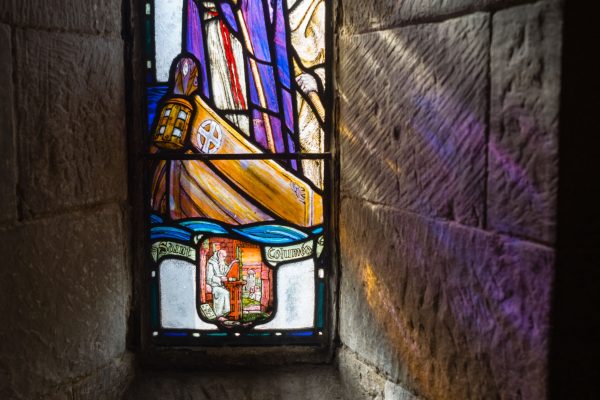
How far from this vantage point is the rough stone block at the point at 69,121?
5.47ft

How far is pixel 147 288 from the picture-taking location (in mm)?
2221

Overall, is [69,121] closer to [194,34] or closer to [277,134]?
[194,34]

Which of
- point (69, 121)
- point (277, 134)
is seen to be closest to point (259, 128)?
point (277, 134)

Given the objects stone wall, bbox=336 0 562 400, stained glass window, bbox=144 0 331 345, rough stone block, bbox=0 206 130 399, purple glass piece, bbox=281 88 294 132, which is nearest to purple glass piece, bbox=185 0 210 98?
stained glass window, bbox=144 0 331 345

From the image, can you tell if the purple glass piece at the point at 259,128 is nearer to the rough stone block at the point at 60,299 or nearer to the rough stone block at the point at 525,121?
the rough stone block at the point at 60,299

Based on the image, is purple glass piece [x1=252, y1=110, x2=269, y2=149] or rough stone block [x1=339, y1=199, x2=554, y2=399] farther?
purple glass piece [x1=252, y1=110, x2=269, y2=149]

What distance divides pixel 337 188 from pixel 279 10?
2.07ft

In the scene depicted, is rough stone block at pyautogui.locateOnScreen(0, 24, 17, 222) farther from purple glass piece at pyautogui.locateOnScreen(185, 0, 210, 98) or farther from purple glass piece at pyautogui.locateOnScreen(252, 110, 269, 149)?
purple glass piece at pyautogui.locateOnScreen(252, 110, 269, 149)

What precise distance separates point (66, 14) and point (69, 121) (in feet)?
0.99

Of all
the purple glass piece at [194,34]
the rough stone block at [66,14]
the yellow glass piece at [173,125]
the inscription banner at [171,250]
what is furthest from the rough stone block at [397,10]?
the inscription banner at [171,250]

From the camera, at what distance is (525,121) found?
1.31 m

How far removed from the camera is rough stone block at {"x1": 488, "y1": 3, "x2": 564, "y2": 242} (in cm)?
123

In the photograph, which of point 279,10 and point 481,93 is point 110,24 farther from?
point 481,93

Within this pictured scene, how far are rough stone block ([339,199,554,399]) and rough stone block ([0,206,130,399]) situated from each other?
0.76 metres
